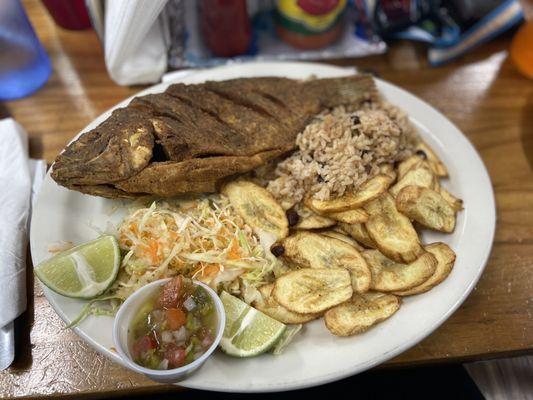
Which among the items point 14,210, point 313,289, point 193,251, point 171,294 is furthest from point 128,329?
point 14,210

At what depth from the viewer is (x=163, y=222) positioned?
1964 millimetres

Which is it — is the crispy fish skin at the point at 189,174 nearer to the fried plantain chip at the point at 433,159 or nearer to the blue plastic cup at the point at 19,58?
the fried plantain chip at the point at 433,159

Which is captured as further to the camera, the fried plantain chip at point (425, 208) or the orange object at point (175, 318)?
the fried plantain chip at point (425, 208)

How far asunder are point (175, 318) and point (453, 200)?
138cm

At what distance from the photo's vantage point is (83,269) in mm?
1666

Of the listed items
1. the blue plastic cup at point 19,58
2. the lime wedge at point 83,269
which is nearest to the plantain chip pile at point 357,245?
the lime wedge at point 83,269

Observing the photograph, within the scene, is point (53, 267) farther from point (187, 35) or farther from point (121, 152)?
point (187, 35)

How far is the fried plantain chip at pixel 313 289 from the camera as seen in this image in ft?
5.48

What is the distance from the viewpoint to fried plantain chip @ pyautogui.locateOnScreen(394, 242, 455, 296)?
176 centimetres

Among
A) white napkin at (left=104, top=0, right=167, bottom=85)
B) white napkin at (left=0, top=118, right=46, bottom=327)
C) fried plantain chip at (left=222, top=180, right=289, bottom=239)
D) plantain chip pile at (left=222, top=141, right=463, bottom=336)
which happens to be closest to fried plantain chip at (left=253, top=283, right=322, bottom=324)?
plantain chip pile at (left=222, top=141, right=463, bottom=336)

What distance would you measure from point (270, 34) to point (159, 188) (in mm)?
1717

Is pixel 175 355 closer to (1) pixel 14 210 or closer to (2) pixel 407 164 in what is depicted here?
(1) pixel 14 210

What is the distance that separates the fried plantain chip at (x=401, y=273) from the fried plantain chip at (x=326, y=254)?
0.23 feet

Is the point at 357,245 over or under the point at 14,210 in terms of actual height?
over
